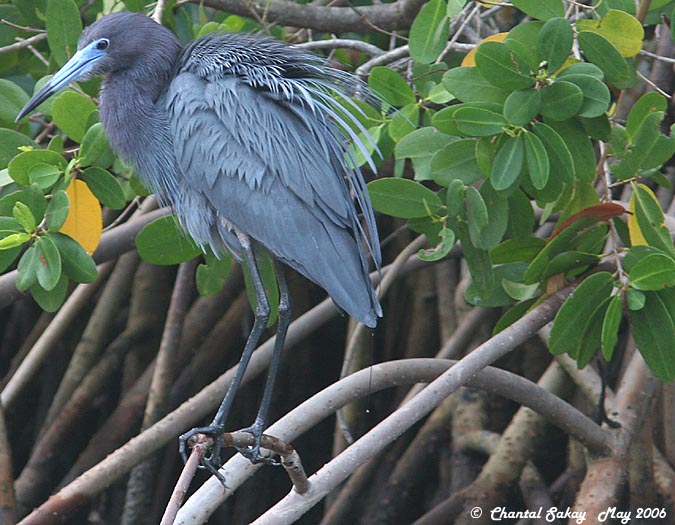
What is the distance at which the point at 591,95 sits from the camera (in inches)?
75.1

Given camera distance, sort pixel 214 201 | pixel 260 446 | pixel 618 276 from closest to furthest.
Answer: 1. pixel 260 446
2. pixel 618 276
3. pixel 214 201

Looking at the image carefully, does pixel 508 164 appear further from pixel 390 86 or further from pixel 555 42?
pixel 390 86

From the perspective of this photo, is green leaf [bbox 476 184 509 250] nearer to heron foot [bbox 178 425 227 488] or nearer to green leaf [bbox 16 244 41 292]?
heron foot [bbox 178 425 227 488]

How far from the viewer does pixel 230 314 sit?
3.84m

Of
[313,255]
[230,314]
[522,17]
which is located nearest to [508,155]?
[313,255]

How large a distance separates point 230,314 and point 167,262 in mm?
1348

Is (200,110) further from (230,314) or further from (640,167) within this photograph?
(230,314)

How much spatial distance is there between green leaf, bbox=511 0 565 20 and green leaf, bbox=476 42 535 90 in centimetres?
16

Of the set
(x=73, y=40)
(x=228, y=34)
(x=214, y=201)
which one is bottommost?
(x=214, y=201)

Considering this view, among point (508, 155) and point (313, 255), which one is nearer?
point (508, 155)

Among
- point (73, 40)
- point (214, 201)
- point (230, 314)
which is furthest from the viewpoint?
point (230, 314)

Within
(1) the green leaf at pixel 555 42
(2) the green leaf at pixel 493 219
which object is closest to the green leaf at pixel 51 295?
(2) the green leaf at pixel 493 219

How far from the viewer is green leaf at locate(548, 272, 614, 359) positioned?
2.05 m

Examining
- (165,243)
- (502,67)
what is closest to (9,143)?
(165,243)
